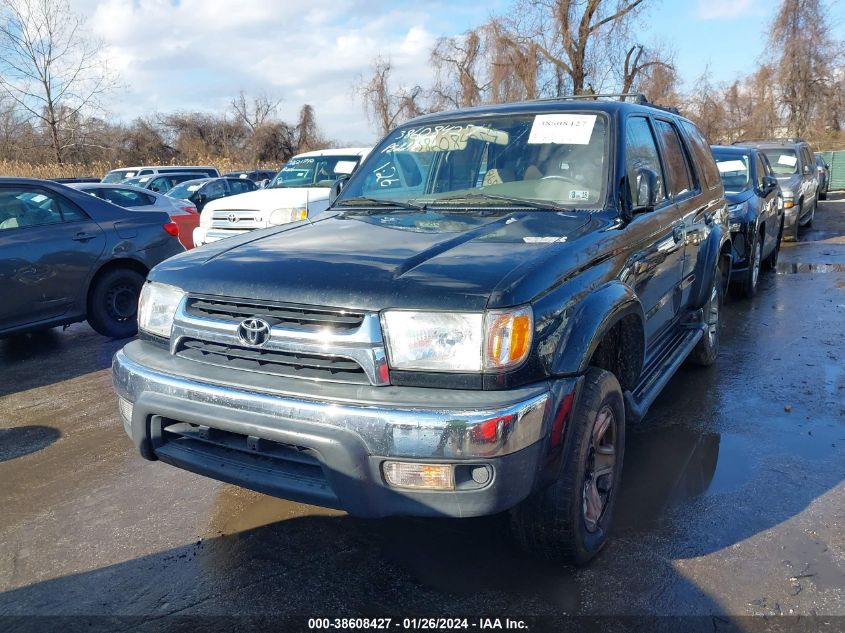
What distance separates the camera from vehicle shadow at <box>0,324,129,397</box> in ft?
19.1

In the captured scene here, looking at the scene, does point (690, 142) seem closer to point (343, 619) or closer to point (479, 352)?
point (479, 352)

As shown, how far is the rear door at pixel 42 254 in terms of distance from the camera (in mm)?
5961

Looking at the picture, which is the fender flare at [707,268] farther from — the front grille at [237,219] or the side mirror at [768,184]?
the front grille at [237,219]

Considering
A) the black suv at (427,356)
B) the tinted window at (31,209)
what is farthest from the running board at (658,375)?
the tinted window at (31,209)

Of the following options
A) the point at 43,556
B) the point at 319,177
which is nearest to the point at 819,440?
the point at 43,556

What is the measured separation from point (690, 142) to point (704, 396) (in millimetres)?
1879

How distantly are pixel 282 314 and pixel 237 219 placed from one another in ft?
21.9

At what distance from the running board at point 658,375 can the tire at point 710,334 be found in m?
0.36

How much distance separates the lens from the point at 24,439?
14.7 feet

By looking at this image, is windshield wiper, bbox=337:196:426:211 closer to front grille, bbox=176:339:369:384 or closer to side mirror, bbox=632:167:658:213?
side mirror, bbox=632:167:658:213

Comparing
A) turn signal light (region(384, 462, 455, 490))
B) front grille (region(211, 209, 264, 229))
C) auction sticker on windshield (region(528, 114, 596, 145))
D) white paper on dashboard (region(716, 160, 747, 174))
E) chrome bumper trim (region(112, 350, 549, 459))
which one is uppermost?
auction sticker on windshield (region(528, 114, 596, 145))

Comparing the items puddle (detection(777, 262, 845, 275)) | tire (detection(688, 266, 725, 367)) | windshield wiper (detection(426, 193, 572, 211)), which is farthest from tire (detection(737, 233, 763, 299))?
windshield wiper (detection(426, 193, 572, 211))

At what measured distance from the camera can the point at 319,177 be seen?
9.87 m

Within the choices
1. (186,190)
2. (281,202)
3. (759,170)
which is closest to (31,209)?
(281,202)
